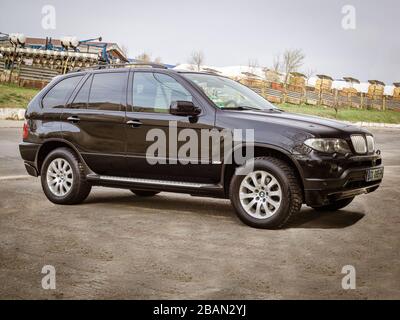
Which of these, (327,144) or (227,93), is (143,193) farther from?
(327,144)

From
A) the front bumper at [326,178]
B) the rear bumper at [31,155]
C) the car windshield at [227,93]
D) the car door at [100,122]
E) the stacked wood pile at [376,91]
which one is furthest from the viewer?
the stacked wood pile at [376,91]

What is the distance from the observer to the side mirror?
6.91m

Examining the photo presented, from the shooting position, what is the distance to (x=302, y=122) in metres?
6.66

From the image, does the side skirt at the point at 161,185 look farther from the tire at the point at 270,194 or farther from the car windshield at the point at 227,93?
the car windshield at the point at 227,93

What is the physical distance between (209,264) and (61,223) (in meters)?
2.38

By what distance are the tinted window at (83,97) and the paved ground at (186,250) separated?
1.31 metres

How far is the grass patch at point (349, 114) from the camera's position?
38781 millimetres

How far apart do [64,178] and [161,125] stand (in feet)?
5.71

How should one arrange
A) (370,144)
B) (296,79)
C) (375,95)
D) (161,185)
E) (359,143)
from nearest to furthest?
(359,143) < (370,144) < (161,185) < (296,79) < (375,95)

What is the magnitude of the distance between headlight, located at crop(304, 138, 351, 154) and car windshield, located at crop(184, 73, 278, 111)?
3.79ft

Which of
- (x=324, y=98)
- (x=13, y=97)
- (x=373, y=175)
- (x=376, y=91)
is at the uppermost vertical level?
(x=376, y=91)

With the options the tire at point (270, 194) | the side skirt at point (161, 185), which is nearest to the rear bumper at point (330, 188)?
the tire at point (270, 194)

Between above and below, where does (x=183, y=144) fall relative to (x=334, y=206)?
above

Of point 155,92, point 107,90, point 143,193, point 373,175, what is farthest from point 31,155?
point 373,175
